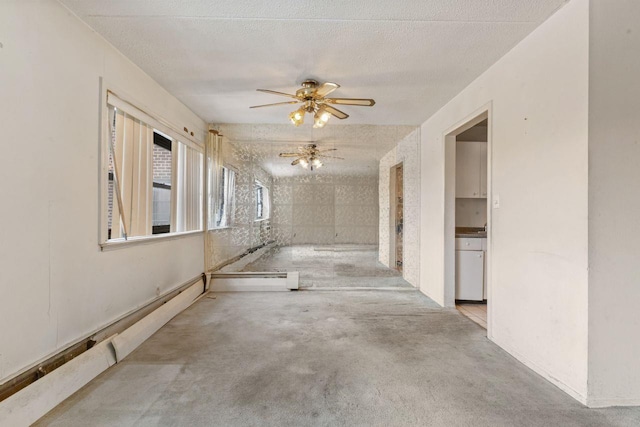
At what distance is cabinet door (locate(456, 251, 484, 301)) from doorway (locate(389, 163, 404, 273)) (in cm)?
163

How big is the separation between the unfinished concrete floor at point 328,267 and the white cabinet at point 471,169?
1644 millimetres

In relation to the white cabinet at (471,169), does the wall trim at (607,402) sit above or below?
below

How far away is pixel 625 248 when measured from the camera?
1.65 metres

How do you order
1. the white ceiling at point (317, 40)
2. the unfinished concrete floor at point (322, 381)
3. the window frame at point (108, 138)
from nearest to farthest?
the unfinished concrete floor at point (322, 381), the white ceiling at point (317, 40), the window frame at point (108, 138)

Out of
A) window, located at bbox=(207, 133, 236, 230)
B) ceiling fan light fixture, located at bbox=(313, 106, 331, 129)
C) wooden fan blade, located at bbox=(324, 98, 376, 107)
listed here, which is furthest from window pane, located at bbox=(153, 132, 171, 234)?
wooden fan blade, located at bbox=(324, 98, 376, 107)

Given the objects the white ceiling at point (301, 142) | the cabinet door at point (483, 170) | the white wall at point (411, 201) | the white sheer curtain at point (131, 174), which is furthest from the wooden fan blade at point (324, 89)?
the cabinet door at point (483, 170)

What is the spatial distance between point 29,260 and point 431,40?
305 centimetres

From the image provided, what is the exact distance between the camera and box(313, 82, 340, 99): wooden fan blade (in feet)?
7.94

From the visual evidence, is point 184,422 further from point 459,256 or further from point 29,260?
point 459,256

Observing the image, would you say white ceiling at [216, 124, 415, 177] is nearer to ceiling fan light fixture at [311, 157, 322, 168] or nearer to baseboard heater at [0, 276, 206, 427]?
ceiling fan light fixture at [311, 157, 322, 168]

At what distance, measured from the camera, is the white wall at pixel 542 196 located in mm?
1717

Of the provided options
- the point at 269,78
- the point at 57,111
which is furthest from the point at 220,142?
the point at 57,111

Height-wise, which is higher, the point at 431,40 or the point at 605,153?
the point at 431,40

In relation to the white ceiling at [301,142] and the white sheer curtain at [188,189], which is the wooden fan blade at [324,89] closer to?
the white ceiling at [301,142]
